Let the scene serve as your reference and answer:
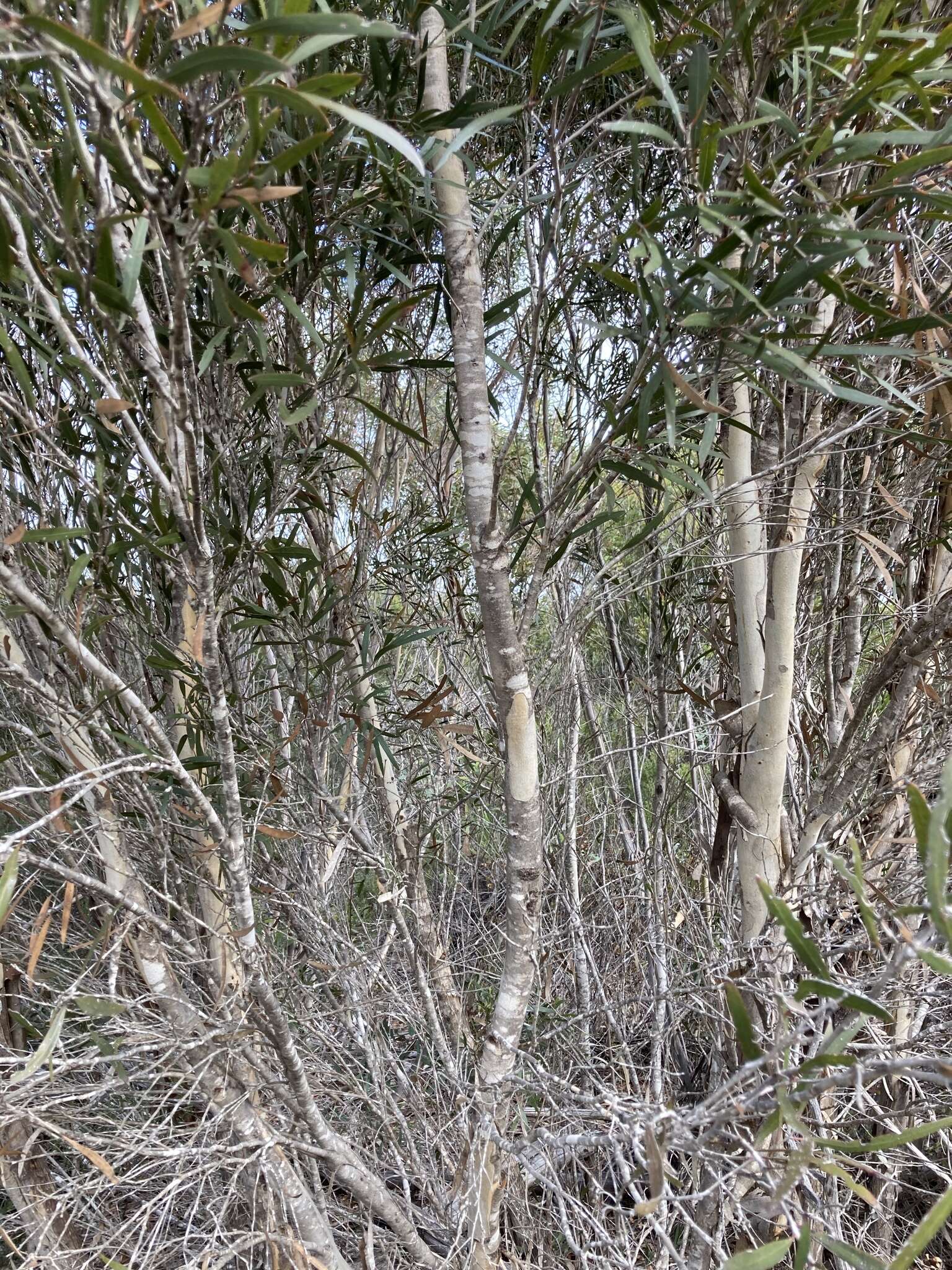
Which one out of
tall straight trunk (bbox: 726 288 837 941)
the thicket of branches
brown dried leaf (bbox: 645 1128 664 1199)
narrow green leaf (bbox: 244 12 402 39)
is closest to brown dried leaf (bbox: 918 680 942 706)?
the thicket of branches

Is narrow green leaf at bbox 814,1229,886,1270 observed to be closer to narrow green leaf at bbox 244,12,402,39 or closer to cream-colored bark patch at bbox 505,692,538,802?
cream-colored bark patch at bbox 505,692,538,802

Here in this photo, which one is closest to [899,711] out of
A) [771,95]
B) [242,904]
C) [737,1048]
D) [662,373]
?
[737,1048]

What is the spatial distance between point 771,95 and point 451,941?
191 cm

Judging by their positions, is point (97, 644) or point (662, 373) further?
point (97, 644)

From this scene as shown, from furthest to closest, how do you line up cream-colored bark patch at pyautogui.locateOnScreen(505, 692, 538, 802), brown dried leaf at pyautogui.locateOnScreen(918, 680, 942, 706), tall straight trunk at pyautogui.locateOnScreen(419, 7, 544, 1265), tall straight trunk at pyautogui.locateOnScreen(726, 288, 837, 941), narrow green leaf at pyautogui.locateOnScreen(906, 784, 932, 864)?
brown dried leaf at pyautogui.locateOnScreen(918, 680, 942, 706), tall straight trunk at pyautogui.locateOnScreen(726, 288, 837, 941), cream-colored bark patch at pyautogui.locateOnScreen(505, 692, 538, 802), tall straight trunk at pyautogui.locateOnScreen(419, 7, 544, 1265), narrow green leaf at pyautogui.locateOnScreen(906, 784, 932, 864)

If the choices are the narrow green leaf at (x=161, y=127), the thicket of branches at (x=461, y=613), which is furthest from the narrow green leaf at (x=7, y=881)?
the narrow green leaf at (x=161, y=127)

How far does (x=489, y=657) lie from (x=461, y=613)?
0.88 metres

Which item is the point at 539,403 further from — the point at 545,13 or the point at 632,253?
the point at 632,253

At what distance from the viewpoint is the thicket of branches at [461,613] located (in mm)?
606

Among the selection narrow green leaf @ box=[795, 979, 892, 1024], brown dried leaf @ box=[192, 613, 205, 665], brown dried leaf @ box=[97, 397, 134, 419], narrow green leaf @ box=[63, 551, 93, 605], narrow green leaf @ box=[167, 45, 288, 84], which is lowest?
narrow green leaf @ box=[795, 979, 892, 1024]

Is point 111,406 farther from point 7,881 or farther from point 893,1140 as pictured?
point 893,1140

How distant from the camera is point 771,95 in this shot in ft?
3.23

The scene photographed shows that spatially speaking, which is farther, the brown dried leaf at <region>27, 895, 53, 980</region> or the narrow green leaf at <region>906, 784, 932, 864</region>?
the brown dried leaf at <region>27, 895, 53, 980</region>

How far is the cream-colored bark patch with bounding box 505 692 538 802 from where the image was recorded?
100 cm
